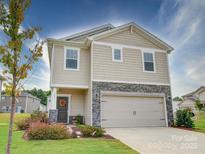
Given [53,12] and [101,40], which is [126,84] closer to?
[101,40]

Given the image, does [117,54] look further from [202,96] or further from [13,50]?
[202,96]

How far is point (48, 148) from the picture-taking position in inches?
221

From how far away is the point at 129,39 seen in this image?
512 inches

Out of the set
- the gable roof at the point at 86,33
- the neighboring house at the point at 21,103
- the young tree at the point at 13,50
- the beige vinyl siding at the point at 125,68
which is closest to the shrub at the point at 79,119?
the beige vinyl siding at the point at 125,68

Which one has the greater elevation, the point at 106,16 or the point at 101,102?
the point at 106,16

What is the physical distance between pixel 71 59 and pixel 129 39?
479 cm

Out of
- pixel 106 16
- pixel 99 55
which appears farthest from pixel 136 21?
pixel 99 55

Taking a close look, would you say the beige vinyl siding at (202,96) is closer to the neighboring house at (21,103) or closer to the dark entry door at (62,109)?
the dark entry door at (62,109)

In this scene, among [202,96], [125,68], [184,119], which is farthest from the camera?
[202,96]

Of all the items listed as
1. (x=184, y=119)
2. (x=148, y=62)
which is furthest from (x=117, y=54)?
(x=184, y=119)

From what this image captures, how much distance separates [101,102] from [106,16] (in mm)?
6937

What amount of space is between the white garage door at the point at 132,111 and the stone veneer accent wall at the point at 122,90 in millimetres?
451

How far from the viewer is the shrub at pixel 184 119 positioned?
11.5m

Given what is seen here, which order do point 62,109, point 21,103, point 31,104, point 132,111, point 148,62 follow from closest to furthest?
point 132,111 < point 148,62 < point 62,109 < point 21,103 < point 31,104
